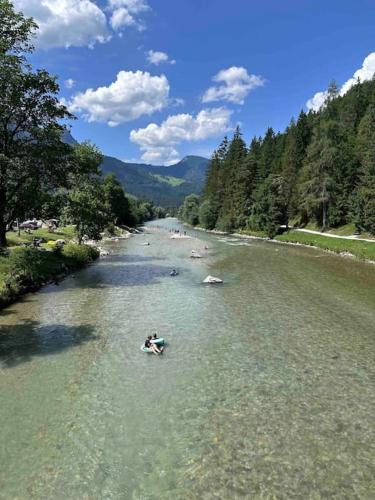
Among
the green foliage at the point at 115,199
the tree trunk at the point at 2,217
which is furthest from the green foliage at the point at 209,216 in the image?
the tree trunk at the point at 2,217

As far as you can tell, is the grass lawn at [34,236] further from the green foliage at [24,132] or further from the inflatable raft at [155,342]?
the inflatable raft at [155,342]

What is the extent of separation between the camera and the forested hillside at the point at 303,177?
81.4m

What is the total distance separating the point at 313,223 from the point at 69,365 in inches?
3419

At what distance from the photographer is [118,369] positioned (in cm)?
2023

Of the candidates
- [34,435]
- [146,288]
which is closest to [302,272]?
[146,288]

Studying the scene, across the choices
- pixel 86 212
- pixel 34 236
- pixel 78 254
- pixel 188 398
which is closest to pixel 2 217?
pixel 78 254

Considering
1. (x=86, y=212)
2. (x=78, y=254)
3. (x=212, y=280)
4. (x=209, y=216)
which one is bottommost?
(x=212, y=280)

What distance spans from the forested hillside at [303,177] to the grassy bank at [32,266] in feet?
164

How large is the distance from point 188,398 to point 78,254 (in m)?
41.0

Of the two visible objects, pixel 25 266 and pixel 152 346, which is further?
pixel 25 266

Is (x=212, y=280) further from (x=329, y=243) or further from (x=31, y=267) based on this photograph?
(x=329, y=243)

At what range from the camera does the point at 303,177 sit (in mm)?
94188

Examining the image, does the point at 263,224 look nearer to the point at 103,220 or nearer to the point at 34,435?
the point at 103,220

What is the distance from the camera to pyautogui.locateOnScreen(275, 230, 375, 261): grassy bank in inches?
2388
